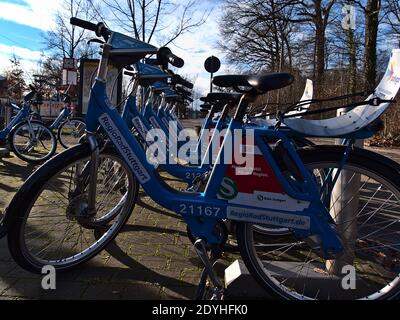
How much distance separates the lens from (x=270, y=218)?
239cm

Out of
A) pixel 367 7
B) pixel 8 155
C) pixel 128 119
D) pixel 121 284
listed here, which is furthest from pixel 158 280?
pixel 367 7

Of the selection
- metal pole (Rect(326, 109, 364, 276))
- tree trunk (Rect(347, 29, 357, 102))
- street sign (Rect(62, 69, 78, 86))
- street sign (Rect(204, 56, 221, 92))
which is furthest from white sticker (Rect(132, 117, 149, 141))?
tree trunk (Rect(347, 29, 357, 102))

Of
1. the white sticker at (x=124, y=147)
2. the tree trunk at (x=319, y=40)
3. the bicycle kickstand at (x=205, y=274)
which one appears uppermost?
the tree trunk at (x=319, y=40)

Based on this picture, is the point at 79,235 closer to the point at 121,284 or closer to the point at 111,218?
the point at 111,218

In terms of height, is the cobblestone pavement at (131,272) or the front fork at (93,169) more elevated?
the front fork at (93,169)

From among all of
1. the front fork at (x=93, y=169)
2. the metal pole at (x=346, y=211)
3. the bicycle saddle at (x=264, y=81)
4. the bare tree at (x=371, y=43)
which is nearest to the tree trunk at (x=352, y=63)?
the bare tree at (x=371, y=43)

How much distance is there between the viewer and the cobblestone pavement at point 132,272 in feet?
8.45

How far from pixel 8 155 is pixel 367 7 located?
1357 cm

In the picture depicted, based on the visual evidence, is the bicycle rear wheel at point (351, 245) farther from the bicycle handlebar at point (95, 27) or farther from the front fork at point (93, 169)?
the bicycle handlebar at point (95, 27)

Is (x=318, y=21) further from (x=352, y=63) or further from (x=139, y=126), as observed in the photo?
(x=139, y=126)

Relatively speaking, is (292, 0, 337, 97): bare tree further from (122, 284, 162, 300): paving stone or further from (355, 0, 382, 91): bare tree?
(122, 284, 162, 300): paving stone

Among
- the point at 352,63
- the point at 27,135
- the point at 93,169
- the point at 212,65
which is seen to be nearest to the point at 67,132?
the point at 27,135

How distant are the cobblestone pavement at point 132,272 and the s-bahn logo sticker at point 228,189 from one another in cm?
67

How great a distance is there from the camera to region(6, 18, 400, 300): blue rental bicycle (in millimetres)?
2328
